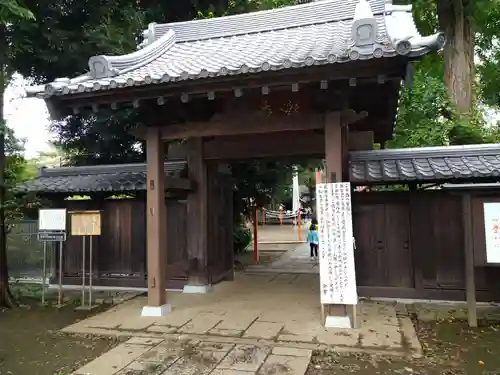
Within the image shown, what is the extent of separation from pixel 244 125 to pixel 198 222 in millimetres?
2988

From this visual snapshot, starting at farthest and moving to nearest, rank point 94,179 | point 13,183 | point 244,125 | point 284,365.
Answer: point 94,179, point 13,183, point 244,125, point 284,365

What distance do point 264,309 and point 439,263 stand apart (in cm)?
334

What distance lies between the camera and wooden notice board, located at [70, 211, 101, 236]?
25.8 ft

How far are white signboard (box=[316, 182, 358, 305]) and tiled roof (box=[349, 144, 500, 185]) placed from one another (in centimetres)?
167

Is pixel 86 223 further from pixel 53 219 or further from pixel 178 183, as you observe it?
pixel 178 183

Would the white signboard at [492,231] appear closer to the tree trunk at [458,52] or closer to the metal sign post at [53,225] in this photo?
the metal sign post at [53,225]

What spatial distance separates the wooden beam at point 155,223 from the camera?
6.69 meters

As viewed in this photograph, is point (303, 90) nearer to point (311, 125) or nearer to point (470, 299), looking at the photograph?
point (311, 125)

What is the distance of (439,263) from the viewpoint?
24.6 feet

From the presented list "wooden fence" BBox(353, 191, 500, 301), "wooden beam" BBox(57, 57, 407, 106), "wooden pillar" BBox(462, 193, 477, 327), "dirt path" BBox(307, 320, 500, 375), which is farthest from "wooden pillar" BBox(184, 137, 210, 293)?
"wooden pillar" BBox(462, 193, 477, 327)

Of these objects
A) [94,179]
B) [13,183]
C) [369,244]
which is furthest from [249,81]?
[94,179]

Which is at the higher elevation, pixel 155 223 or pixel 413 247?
pixel 155 223

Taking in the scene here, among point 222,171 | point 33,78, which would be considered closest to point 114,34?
point 33,78

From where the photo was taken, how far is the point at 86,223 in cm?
790
